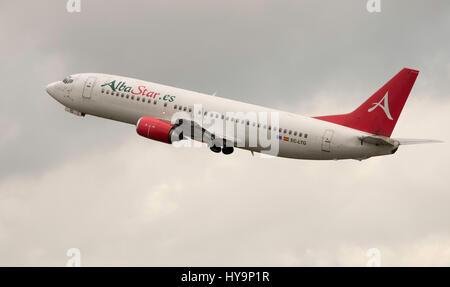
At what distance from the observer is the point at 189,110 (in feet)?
243

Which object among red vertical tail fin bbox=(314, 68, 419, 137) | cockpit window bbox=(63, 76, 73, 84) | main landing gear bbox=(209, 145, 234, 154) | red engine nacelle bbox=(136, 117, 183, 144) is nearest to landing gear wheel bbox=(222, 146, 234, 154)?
main landing gear bbox=(209, 145, 234, 154)

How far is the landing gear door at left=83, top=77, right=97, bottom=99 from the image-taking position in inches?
3093

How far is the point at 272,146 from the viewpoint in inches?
2854

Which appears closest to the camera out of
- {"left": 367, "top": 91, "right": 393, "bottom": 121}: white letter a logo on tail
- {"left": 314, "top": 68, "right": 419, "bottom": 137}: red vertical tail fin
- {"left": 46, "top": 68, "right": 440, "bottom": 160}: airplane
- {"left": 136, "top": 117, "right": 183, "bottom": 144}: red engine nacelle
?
{"left": 314, "top": 68, "right": 419, "bottom": 137}: red vertical tail fin

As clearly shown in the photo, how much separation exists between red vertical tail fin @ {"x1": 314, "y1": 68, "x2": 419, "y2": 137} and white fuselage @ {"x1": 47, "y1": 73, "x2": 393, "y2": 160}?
1086 mm

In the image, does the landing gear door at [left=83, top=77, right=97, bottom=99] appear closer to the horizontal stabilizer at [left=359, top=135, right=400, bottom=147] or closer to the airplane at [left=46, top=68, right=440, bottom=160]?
the airplane at [left=46, top=68, right=440, bottom=160]

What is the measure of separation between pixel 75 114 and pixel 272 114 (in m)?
19.4

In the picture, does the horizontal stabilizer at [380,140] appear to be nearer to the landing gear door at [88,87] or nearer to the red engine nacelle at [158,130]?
the red engine nacelle at [158,130]

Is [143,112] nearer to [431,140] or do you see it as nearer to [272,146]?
[272,146]

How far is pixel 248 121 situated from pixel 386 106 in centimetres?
1137

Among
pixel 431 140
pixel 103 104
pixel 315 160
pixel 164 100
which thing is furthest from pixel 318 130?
pixel 103 104

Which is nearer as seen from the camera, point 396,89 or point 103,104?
point 396,89

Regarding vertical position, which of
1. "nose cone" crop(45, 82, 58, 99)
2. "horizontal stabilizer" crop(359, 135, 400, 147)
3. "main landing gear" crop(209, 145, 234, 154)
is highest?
"nose cone" crop(45, 82, 58, 99)

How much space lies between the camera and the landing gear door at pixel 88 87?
78562 mm
